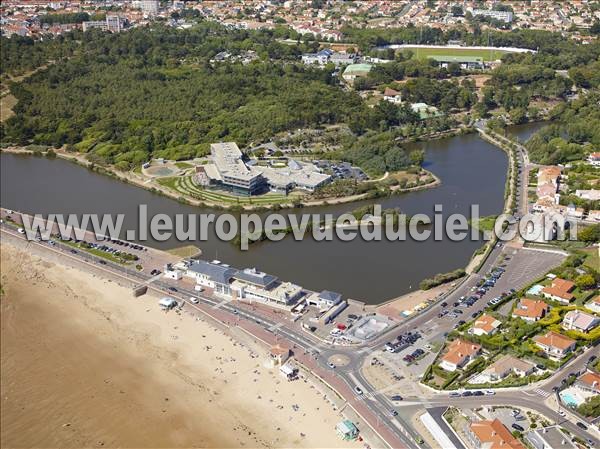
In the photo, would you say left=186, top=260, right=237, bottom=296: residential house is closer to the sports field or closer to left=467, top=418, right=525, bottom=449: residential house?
left=467, top=418, right=525, bottom=449: residential house

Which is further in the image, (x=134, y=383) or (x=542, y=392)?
(x=134, y=383)

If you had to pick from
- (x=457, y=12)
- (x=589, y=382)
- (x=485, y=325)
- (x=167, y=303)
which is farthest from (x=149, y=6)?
(x=589, y=382)

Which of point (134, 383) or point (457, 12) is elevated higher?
point (457, 12)

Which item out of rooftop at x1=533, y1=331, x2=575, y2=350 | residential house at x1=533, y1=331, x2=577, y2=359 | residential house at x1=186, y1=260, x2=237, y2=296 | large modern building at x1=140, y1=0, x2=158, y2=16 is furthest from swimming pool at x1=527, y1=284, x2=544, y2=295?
large modern building at x1=140, y1=0, x2=158, y2=16

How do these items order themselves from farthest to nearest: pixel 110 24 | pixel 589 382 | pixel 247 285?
1. pixel 110 24
2. pixel 247 285
3. pixel 589 382

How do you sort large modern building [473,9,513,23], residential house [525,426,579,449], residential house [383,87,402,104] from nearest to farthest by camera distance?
residential house [525,426,579,449] < residential house [383,87,402,104] < large modern building [473,9,513,23]

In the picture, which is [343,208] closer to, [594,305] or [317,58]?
[594,305]

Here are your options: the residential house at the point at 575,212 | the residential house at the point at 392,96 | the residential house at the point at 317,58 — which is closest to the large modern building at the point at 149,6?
the residential house at the point at 317,58
